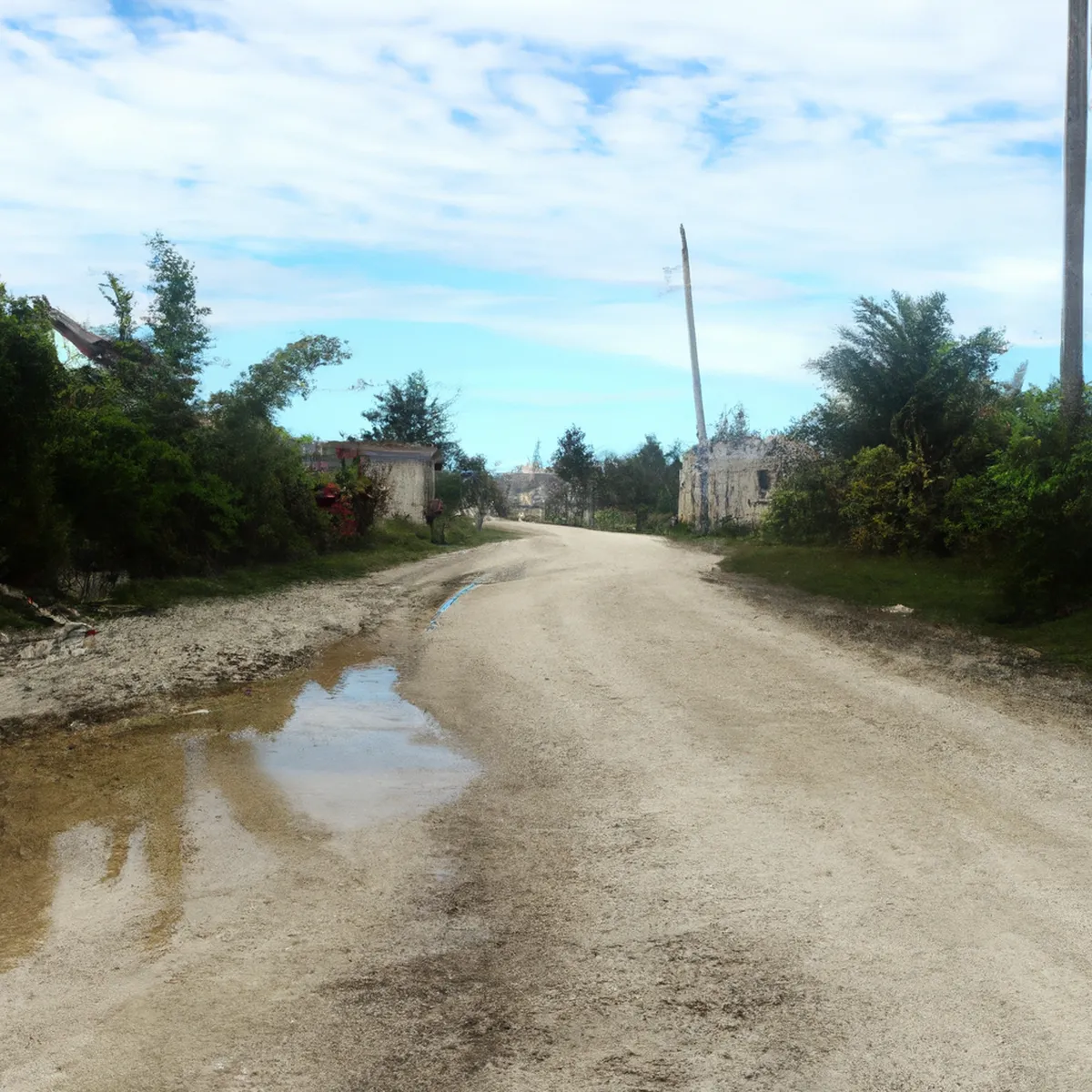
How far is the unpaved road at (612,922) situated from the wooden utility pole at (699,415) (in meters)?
27.7

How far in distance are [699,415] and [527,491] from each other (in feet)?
227

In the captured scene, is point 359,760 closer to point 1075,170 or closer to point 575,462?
point 1075,170

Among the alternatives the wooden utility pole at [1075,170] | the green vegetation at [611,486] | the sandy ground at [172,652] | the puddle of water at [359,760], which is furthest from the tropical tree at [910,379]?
the green vegetation at [611,486]

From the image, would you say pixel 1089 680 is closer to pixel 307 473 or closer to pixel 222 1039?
pixel 222 1039

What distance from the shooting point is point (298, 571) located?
21.9 metres

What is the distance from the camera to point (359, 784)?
7.51 metres

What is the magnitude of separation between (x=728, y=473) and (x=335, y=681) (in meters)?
29.1

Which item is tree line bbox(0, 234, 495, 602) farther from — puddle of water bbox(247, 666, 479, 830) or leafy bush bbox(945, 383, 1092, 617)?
leafy bush bbox(945, 383, 1092, 617)

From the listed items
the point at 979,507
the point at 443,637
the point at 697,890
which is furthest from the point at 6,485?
the point at 979,507

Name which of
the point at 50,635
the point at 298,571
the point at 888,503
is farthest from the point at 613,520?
the point at 50,635

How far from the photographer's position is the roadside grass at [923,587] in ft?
41.9

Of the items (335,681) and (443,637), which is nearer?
(335,681)

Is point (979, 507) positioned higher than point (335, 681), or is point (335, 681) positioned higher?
point (979, 507)

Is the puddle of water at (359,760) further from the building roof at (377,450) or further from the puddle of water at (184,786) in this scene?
the building roof at (377,450)
